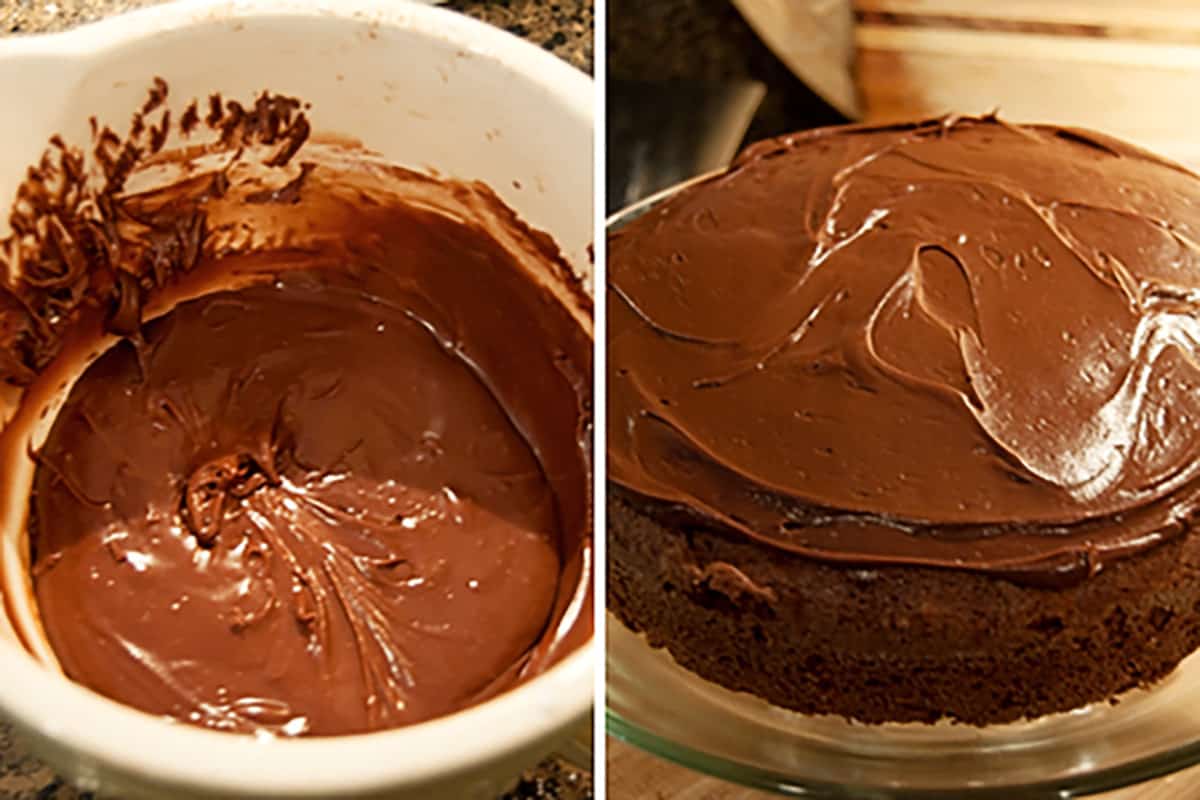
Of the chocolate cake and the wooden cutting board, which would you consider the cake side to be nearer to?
the chocolate cake

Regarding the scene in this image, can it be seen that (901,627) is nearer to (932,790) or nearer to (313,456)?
(932,790)

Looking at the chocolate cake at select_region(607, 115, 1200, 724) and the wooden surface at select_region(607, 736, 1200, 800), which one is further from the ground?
the chocolate cake at select_region(607, 115, 1200, 724)

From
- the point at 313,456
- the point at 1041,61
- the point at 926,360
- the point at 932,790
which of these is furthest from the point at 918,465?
the point at 1041,61

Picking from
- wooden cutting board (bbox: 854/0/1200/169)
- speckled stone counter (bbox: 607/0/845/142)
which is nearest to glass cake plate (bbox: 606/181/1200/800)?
wooden cutting board (bbox: 854/0/1200/169)

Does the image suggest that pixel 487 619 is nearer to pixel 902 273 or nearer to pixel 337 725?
pixel 337 725

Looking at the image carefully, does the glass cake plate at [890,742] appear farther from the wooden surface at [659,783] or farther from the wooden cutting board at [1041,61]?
the wooden cutting board at [1041,61]

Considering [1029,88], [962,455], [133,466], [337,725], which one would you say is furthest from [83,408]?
[1029,88]

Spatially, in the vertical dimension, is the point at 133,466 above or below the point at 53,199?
below
